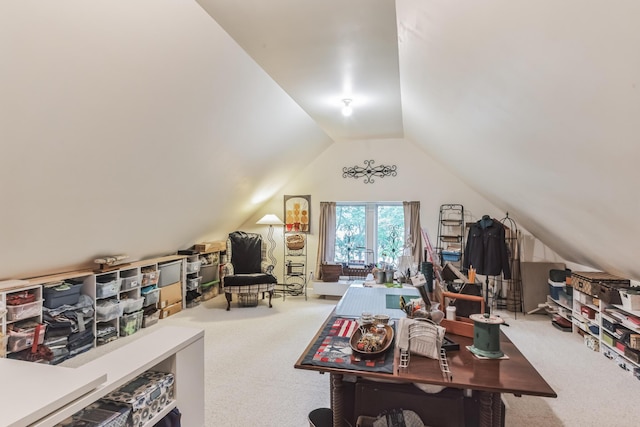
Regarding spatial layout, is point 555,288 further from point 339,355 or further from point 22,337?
point 22,337

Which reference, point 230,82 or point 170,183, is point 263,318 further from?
point 230,82

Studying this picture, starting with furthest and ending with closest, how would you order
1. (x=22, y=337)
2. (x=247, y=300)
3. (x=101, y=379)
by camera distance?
(x=247, y=300)
(x=22, y=337)
(x=101, y=379)


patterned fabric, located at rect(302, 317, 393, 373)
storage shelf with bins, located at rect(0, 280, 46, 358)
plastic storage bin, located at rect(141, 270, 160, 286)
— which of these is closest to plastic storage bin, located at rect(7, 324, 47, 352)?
storage shelf with bins, located at rect(0, 280, 46, 358)

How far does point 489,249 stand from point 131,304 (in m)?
4.61

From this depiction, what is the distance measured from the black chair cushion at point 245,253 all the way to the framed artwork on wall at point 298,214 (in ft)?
2.35

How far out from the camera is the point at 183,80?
2.47m

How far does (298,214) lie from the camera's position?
6.11 m

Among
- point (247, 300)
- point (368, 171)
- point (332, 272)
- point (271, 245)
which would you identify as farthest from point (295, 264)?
point (368, 171)

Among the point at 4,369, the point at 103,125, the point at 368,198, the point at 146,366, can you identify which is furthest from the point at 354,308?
the point at 368,198

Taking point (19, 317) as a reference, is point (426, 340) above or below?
above

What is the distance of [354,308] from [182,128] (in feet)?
6.79

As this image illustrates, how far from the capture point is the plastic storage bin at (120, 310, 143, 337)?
12.9ft

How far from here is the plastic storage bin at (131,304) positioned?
392 centimetres

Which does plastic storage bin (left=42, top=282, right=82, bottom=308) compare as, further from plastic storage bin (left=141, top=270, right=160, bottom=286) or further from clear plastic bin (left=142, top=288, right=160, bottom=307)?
clear plastic bin (left=142, top=288, right=160, bottom=307)
